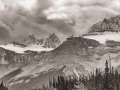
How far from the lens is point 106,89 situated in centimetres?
13512

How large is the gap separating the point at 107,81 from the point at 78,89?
1352 centimetres

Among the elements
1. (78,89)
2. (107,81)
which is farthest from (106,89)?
(78,89)

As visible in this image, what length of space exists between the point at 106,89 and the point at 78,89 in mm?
12575

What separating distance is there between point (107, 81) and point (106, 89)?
312cm

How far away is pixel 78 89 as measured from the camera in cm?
14212

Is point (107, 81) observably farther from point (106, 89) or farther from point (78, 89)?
point (78, 89)
